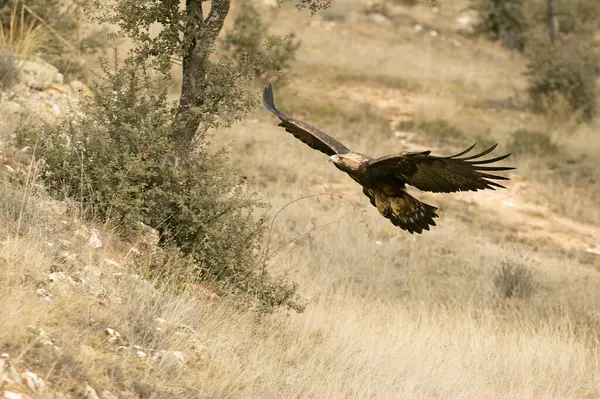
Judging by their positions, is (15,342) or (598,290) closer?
(15,342)

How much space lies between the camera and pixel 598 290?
11.6m

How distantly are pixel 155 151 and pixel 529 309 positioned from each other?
16.8 ft

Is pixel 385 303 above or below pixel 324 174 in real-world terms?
below

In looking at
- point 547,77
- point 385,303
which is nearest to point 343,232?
point 385,303

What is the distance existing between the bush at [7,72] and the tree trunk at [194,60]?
4.37m

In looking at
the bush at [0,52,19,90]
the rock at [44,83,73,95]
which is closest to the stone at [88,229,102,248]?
the bush at [0,52,19,90]

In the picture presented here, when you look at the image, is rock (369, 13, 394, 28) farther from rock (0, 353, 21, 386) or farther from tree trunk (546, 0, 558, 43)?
rock (0, 353, 21, 386)

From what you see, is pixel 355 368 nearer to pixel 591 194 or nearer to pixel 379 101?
pixel 591 194

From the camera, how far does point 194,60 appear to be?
8.03m

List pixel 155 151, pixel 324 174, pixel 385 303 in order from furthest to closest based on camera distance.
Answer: pixel 324 174 → pixel 385 303 → pixel 155 151

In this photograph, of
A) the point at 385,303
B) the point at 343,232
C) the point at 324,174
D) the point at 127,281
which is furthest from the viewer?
the point at 324,174

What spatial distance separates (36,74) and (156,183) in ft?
17.6

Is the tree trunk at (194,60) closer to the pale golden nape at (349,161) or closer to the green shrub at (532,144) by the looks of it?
the pale golden nape at (349,161)

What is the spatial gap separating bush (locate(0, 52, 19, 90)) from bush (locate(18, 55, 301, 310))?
3938 mm
